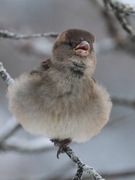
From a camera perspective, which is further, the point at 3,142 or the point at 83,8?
the point at 83,8

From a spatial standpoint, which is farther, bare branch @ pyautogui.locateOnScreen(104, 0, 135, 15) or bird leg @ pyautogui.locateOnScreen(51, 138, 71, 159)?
bird leg @ pyautogui.locateOnScreen(51, 138, 71, 159)

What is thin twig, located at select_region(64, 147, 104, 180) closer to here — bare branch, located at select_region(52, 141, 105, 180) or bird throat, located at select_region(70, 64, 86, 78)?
bare branch, located at select_region(52, 141, 105, 180)

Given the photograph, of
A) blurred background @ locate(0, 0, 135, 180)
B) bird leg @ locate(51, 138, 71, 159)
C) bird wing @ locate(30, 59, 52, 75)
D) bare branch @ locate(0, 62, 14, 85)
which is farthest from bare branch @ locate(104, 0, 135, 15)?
blurred background @ locate(0, 0, 135, 180)

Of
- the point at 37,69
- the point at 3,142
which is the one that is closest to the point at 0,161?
the point at 3,142

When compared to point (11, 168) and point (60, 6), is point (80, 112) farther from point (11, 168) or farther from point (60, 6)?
point (60, 6)

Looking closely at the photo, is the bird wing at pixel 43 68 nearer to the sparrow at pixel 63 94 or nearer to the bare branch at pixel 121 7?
the sparrow at pixel 63 94

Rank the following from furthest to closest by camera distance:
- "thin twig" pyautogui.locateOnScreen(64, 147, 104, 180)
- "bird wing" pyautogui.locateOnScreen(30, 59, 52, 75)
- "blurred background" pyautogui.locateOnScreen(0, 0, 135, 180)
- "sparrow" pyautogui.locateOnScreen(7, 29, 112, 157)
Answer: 1. "blurred background" pyautogui.locateOnScreen(0, 0, 135, 180)
2. "bird wing" pyautogui.locateOnScreen(30, 59, 52, 75)
3. "sparrow" pyautogui.locateOnScreen(7, 29, 112, 157)
4. "thin twig" pyautogui.locateOnScreen(64, 147, 104, 180)

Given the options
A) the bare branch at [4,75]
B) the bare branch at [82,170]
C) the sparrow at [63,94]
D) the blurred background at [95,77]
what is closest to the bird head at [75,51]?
the sparrow at [63,94]
